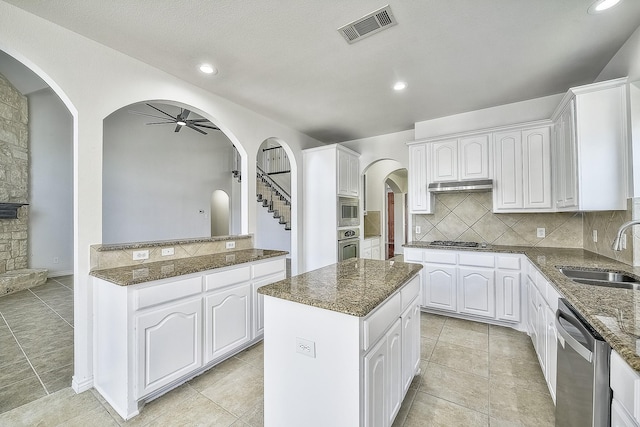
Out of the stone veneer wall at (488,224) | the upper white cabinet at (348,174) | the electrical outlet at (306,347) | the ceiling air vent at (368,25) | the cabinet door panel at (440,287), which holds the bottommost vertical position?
the cabinet door panel at (440,287)

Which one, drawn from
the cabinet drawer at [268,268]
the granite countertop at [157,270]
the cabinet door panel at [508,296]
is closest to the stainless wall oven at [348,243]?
the cabinet drawer at [268,268]

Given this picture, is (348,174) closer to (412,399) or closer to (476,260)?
(476,260)

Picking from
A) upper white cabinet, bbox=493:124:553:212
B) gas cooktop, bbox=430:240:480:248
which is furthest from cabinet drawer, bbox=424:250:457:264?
upper white cabinet, bbox=493:124:553:212

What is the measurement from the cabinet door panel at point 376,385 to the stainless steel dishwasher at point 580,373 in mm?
816

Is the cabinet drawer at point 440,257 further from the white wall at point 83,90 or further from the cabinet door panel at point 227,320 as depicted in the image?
the white wall at point 83,90

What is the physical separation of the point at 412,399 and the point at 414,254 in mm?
1860

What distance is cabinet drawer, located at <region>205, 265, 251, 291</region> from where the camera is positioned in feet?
7.11

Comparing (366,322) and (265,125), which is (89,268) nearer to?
(366,322)

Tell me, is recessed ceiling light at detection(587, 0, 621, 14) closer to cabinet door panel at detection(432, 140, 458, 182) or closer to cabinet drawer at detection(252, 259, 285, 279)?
cabinet door panel at detection(432, 140, 458, 182)

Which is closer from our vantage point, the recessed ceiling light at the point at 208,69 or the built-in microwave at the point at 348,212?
the recessed ceiling light at the point at 208,69

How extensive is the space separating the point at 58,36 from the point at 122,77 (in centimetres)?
43

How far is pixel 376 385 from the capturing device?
128 cm

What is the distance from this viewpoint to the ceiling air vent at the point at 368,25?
71.6 inches

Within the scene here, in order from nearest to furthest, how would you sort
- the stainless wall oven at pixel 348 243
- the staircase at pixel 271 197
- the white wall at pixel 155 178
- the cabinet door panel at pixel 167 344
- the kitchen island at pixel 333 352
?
the kitchen island at pixel 333 352, the cabinet door panel at pixel 167 344, the stainless wall oven at pixel 348 243, the white wall at pixel 155 178, the staircase at pixel 271 197
